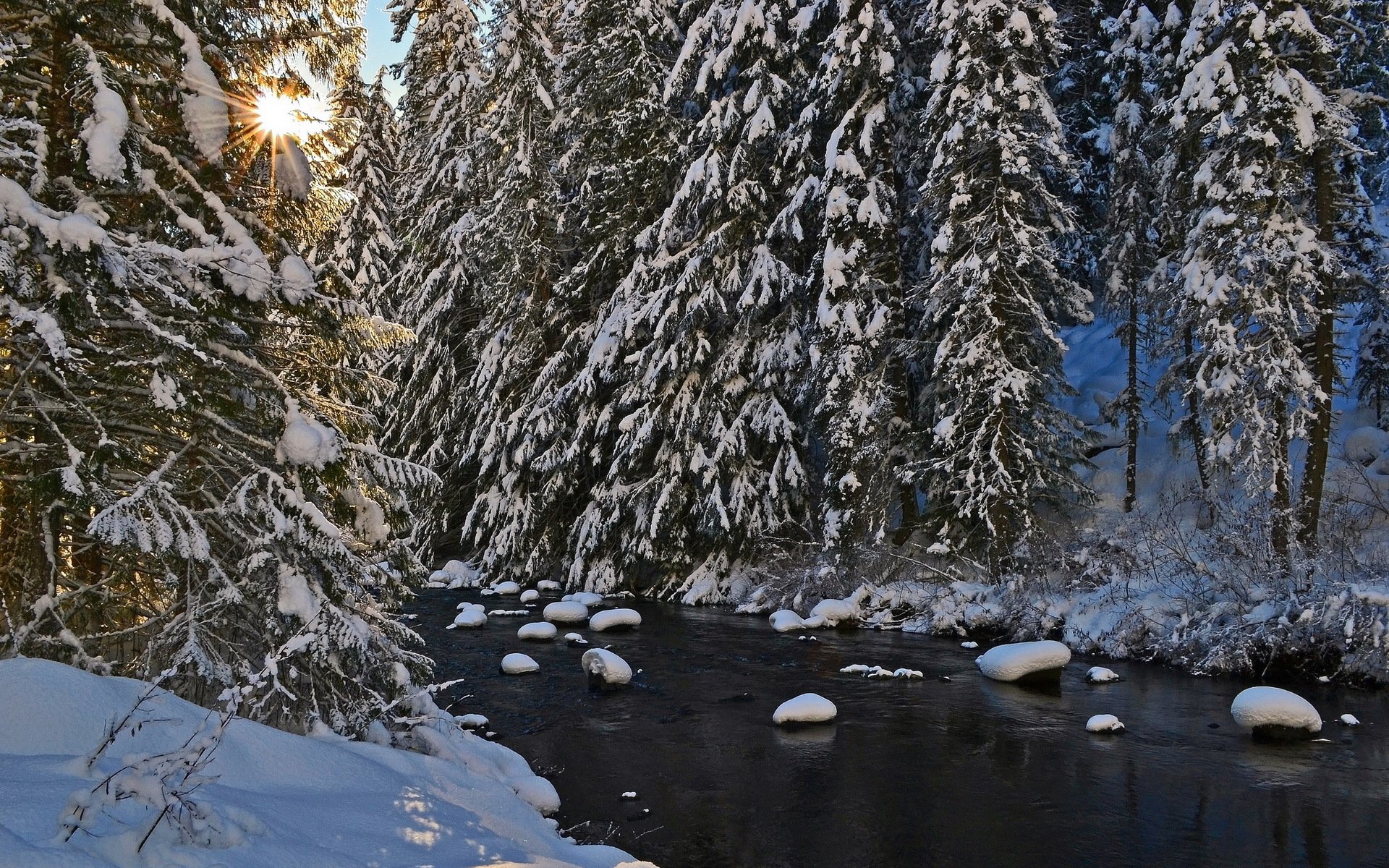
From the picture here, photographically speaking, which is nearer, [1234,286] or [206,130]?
[206,130]

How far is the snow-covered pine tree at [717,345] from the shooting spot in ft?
68.5

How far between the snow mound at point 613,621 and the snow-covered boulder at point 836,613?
366cm

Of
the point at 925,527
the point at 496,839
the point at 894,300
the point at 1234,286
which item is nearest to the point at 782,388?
the point at 894,300

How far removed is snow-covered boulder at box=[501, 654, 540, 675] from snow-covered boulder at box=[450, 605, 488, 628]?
388cm

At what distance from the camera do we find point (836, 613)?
18.0m

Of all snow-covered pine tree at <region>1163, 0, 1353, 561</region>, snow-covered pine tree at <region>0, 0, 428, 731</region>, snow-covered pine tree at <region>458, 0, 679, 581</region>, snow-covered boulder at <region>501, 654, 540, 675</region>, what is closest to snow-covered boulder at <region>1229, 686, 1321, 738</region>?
snow-covered pine tree at <region>1163, 0, 1353, 561</region>

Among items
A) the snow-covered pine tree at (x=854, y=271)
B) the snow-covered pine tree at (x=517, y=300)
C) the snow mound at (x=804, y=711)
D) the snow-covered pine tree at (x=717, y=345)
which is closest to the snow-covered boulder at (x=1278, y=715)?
the snow mound at (x=804, y=711)

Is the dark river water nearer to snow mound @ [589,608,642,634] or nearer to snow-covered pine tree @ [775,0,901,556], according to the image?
snow mound @ [589,608,642,634]

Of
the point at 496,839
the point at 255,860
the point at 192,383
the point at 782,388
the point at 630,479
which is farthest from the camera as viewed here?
the point at 630,479

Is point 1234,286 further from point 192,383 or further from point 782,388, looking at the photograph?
point 192,383

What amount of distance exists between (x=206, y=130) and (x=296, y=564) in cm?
343

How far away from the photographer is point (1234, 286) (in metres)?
16.8

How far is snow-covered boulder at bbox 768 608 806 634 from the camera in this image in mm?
17734

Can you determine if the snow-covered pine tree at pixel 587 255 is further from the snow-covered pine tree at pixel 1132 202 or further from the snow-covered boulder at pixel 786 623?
the snow-covered pine tree at pixel 1132 202
